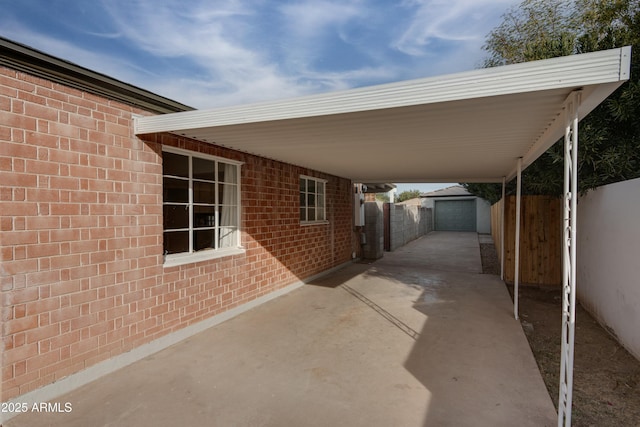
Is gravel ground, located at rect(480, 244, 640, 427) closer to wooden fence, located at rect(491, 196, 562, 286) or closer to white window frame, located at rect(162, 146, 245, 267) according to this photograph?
wooden fence, located at rect(491, 196, 562, 286)

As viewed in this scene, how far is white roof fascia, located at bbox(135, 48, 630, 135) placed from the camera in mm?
2150

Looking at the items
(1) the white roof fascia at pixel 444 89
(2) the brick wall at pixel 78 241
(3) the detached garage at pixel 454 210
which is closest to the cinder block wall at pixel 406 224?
(3) the detached garage at pixel 454 210

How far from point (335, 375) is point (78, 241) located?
2956 mm

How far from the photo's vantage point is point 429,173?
7988mm

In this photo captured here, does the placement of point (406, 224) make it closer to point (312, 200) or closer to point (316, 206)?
point (316, 206)

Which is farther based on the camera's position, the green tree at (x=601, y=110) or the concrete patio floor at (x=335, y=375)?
the green tree at (x=601, y=110)

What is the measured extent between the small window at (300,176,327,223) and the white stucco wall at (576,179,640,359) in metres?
5.43

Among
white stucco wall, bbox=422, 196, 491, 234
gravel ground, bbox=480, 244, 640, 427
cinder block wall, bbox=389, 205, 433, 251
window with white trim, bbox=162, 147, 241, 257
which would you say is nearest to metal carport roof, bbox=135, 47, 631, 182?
window with white trim, bbox=162, 147, 241, 257

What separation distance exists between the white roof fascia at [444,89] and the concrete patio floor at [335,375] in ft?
8.63

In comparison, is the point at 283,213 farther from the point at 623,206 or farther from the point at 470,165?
the point at 623,206

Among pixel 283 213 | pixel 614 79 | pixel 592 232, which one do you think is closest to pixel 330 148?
pixel 283 213

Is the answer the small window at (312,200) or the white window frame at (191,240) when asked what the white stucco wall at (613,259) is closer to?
the white window frame at (191,240)

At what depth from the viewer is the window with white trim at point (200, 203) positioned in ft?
15.0

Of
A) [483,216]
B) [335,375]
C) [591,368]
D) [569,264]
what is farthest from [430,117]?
[483,216]
